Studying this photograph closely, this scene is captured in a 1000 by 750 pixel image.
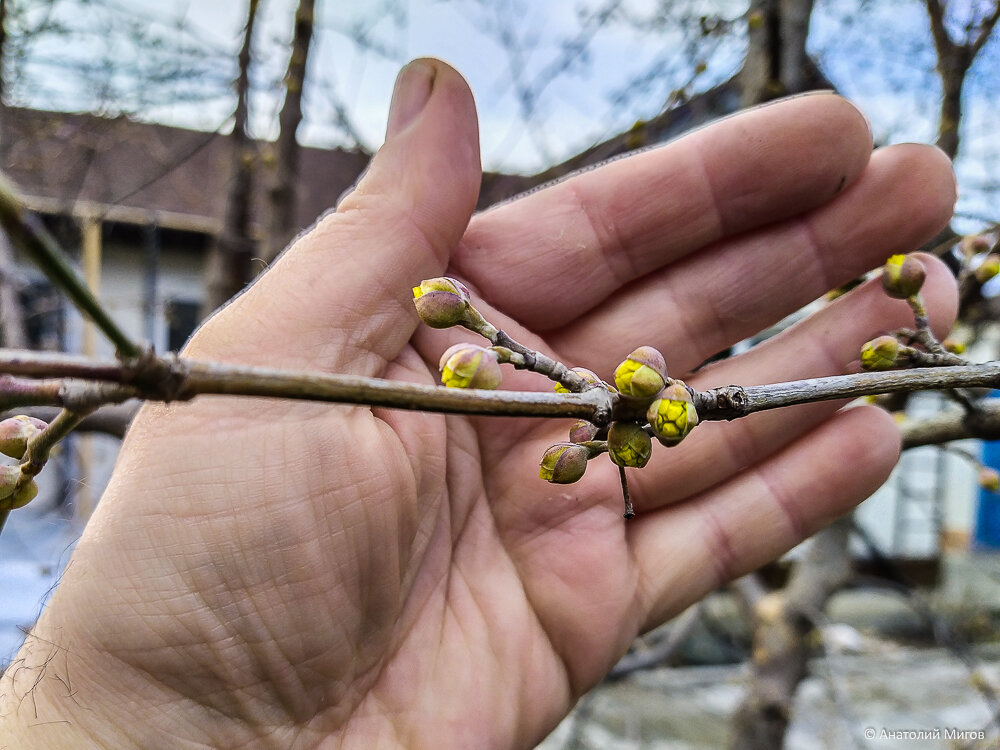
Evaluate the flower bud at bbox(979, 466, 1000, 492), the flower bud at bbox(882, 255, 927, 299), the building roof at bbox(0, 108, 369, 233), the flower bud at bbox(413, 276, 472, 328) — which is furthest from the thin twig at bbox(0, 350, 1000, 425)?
the building roof at bbox(0, 108, 369, 233)

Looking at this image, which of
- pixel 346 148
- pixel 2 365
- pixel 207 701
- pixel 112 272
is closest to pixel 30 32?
pixel 346 148

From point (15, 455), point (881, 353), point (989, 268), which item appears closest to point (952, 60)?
point (989, 268)

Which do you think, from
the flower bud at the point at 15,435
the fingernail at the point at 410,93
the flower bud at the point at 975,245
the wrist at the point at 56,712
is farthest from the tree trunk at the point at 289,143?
the flower bud at the point at 975,245

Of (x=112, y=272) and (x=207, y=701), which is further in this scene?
(x=112, y=272)

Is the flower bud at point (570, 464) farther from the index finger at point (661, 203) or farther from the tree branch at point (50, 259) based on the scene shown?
the index finger at point (661, 203)

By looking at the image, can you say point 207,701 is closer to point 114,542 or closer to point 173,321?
point 114,542

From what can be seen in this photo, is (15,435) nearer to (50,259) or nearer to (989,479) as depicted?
(50,259)

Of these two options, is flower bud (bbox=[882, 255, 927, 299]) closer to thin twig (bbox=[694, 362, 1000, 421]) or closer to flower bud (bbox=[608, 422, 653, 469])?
thin twig (bbox=[694, 362, 1000, 421])
